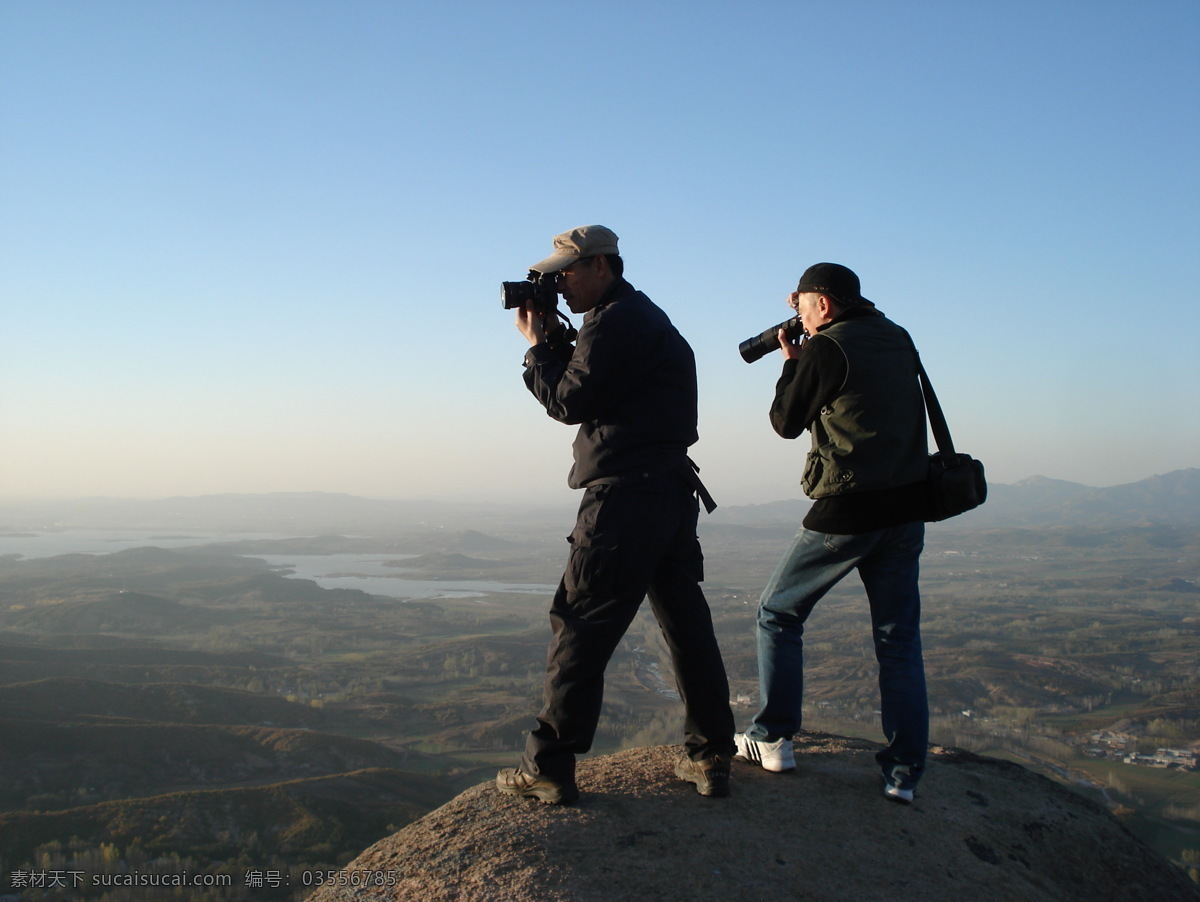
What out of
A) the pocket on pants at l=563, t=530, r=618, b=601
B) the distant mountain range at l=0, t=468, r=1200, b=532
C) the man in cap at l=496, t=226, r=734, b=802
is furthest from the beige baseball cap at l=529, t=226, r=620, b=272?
→ the distant mountain range at l=0, t=468, r=1200, b=532

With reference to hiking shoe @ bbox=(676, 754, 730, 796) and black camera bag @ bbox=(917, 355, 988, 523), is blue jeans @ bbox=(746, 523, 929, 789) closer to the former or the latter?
black camera bag @ bbox=(917, 355, 988, 523)

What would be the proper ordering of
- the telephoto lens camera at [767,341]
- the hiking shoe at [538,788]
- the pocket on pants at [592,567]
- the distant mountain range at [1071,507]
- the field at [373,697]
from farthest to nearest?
the distant mountain range at [1071,507] → the field at [373,697] → the telephoto lens camera at [767,341] → the hiking shoe at [538,788] → the pocket on pants at [592,567]

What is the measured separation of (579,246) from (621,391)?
2.40 feet

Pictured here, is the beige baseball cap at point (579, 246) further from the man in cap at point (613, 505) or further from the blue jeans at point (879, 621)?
the blue jeans at point (879, 621)

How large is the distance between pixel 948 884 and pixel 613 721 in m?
28.8

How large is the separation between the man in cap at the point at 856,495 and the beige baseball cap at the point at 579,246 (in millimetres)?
981

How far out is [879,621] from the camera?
3740mm

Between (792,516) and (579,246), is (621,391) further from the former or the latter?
(792,516)

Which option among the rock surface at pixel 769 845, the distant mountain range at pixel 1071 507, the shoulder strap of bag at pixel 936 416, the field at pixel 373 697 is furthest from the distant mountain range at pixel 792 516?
the shoulder strap of bag at pixel 936 416

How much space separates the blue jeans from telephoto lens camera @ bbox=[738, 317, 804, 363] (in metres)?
0.98

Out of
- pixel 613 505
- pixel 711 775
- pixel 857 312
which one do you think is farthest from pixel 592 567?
pixel 857 312

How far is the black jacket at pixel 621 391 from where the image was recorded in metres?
3.39

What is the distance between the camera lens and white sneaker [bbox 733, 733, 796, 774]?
158 inches

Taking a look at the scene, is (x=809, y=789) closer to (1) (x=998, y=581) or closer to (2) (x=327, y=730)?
(2) (x=327, y=730)
